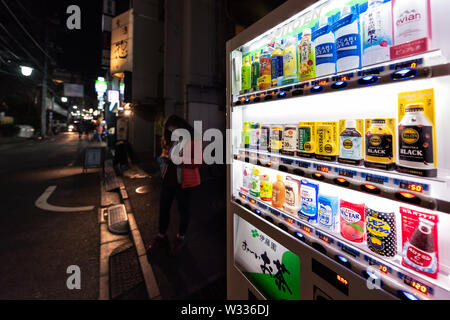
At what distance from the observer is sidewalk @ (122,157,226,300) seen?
2.69m

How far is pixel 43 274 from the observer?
9.90ft

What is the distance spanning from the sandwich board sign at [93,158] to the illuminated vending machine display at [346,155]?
885 centimetres

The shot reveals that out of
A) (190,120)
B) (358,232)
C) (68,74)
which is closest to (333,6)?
(358,232)

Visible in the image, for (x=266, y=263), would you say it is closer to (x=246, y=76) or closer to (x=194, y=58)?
(x=246, y=76)

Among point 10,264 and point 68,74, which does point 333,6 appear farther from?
point 68,74

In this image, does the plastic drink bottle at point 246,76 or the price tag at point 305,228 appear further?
the plastic drink bottle at point 246,76

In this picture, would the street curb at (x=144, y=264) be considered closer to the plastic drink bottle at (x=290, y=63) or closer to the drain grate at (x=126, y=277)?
the drain grate at (x=126, y=277)

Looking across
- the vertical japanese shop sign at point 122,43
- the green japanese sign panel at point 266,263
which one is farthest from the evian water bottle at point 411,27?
the vertical japanese shop sign at point 122,43

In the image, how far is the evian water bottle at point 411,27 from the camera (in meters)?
1.04

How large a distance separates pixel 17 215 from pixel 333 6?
704cm

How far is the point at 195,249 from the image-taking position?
11.5ft

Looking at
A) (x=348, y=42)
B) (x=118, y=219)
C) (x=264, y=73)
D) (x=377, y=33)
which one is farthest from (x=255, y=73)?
(x=118, y=219)

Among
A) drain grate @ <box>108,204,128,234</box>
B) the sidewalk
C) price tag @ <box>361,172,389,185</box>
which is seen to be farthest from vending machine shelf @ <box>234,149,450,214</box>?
drain grate @ <box>108,204,128,234</box>

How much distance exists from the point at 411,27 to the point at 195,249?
3.55 meters
